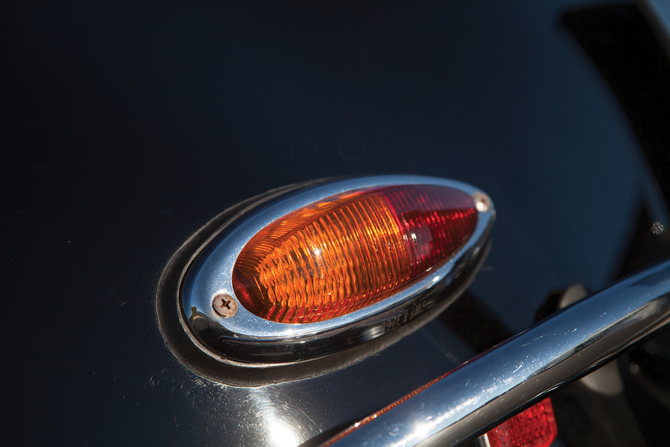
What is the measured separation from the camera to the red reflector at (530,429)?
653 mm

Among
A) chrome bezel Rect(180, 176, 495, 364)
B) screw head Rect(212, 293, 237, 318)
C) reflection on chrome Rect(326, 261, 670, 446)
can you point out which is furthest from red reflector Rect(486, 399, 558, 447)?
screw head Rect(212, 293, 237, 318)

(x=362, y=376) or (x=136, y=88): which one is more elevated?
(x=136, y=88)

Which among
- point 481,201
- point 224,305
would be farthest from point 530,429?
point 224,305

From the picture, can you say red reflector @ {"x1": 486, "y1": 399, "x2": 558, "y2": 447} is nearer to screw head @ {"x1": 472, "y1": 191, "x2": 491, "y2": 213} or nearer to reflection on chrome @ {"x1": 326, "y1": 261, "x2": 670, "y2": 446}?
reflection on chrome @ {"x1": 326, "y1": 261, "x2": 670, "y2": 446}

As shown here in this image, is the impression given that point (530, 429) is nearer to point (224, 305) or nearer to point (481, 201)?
point (481, 201)

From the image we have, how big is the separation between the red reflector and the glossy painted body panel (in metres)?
0.11

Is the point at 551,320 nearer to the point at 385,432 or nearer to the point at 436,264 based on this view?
the point at 436,264

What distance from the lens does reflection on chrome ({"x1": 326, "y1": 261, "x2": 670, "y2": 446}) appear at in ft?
1.70

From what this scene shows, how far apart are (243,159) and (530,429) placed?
52 cm

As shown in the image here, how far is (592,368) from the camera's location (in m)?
0.63

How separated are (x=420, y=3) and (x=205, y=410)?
707 mm

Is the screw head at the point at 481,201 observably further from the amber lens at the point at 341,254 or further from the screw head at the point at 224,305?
the screw head at the point at 224,305

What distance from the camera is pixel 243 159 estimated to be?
0.63m

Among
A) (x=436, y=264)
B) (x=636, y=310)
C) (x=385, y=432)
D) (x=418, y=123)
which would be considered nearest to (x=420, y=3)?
(x=418, y=123)
